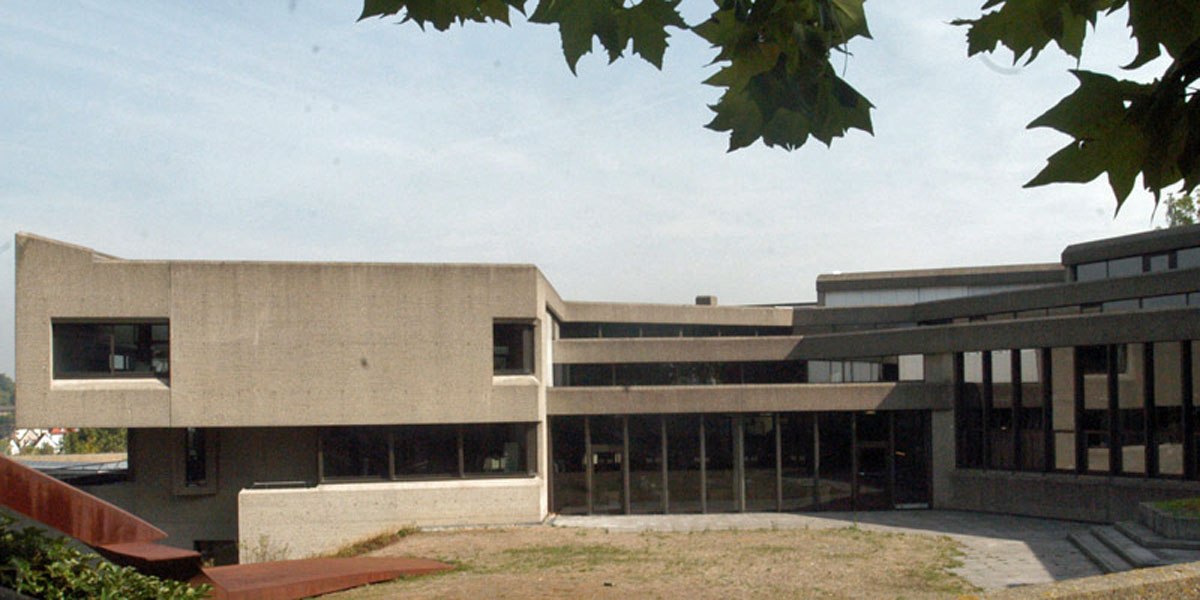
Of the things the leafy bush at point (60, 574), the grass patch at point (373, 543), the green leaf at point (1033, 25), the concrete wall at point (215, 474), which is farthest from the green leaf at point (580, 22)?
the concrete wall at point (215, 474)

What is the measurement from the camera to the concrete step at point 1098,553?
60.0 ft

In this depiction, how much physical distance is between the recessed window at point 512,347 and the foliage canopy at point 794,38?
78.4ft

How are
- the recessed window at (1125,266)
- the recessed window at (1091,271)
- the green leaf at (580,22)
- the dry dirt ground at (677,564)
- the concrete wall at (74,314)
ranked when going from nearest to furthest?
the green leaf at (580,22)
the dry dirt ground at (677,564)
the concrete wall at (74,314)
the recessed window at (1125,266)
the recessed window at (1091,271)

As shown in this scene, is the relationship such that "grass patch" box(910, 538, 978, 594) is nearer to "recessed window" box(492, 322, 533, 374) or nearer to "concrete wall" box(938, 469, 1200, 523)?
"concrete wall" box(938, 469, 1200, 523)

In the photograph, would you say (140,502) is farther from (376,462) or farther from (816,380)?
Result: (816,380)

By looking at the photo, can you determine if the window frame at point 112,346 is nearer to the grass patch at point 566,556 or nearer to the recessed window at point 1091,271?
the grass patch at point 566,556

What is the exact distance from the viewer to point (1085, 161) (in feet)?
8.30

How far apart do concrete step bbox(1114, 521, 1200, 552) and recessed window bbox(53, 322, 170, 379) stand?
2305 centimetres

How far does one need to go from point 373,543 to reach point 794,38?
23.5 metres

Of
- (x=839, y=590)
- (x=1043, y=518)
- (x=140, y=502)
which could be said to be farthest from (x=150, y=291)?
(x=1043, y=518)

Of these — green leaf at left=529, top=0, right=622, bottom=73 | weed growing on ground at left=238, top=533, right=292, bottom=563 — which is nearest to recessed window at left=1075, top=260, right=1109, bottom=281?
weed growing on ground at left=238, top=533, right=292, bottom=563

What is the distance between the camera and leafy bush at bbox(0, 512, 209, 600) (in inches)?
380

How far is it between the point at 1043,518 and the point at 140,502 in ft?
80.1

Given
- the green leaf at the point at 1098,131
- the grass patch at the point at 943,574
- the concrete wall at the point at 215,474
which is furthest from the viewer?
the concrete wall at the point at 215,474
